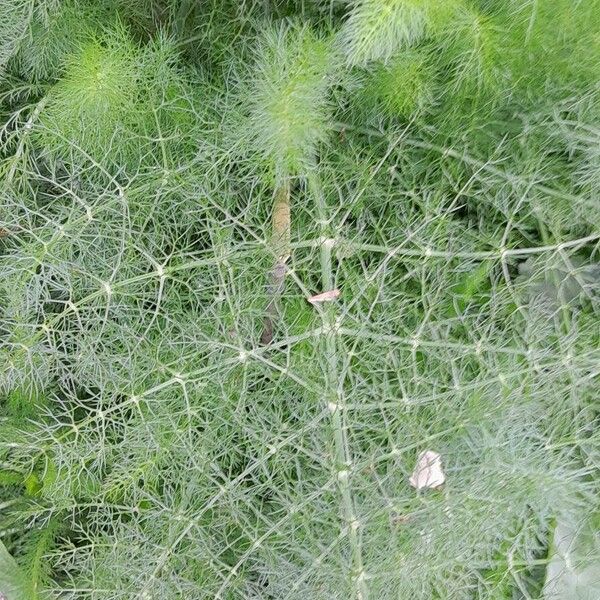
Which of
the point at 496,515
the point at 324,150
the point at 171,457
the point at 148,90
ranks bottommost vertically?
the point at 496,515

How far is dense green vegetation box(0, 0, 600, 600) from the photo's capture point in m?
0.93

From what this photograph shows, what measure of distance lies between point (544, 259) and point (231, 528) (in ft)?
1.98

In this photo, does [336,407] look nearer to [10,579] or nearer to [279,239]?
[279,239]

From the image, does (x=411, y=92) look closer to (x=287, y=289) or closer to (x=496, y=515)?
(x=287, y=289)

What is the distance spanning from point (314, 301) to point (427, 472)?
268 mm

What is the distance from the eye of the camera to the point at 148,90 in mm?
1045

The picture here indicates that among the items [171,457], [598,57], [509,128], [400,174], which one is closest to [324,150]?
[400,174]

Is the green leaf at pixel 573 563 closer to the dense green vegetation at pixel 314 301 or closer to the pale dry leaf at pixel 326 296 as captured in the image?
the dense green vegetation at pixel 314 301

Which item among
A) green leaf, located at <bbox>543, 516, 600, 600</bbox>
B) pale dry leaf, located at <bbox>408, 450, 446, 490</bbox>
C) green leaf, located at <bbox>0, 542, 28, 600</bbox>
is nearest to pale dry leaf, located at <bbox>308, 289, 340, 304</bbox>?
pale dry leaf, located at <bbox>408, 450, 446, 490</bbox>

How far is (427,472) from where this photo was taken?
36.7 inches

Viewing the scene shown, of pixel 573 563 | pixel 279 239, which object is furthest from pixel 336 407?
pixel 573 563

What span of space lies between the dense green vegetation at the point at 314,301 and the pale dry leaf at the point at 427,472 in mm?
21

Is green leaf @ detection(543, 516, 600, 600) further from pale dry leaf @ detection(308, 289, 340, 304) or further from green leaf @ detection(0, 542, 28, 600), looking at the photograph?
green leaf @ detection(0, 542, 28, 600)

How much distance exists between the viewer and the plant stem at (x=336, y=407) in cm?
88
